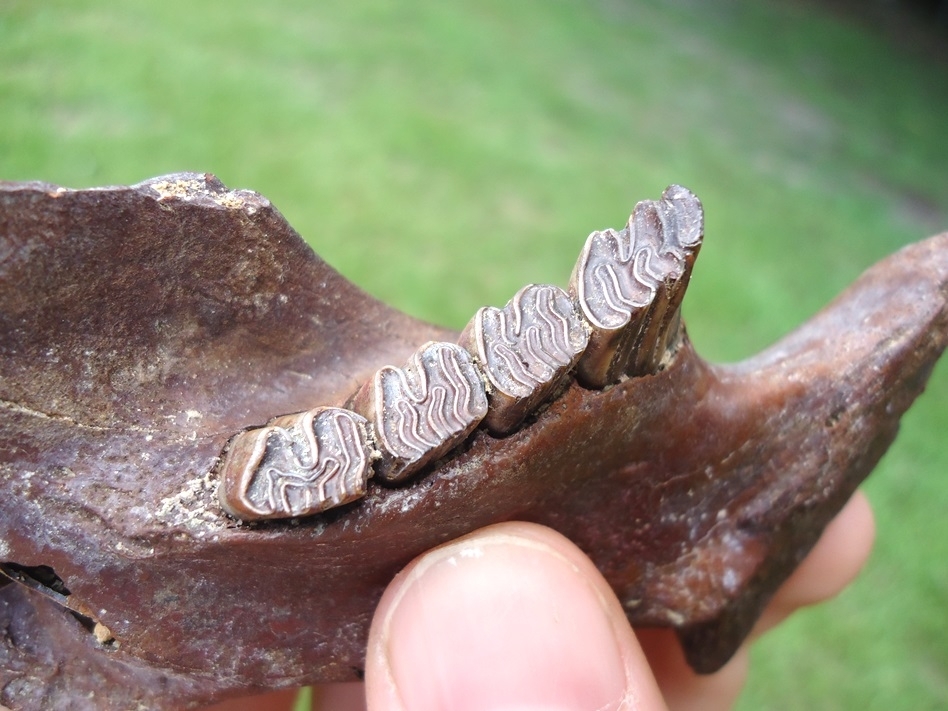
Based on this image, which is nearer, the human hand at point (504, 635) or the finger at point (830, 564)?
the human hand at point (504, 635)

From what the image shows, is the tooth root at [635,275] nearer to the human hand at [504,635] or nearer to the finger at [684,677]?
the human hand at [504,635]

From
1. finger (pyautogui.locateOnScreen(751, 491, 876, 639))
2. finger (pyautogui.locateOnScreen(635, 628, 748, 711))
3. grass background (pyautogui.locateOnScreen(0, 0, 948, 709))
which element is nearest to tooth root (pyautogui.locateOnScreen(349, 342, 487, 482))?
finger (pyautogui.locateOnScreen(635, 628, 748, 711))

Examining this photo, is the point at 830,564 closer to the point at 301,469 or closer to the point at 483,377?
the point at 483,377

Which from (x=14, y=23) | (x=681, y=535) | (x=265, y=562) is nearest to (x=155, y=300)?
(x=265, y=562)

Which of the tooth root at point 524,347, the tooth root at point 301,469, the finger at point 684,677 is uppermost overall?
the tooth root at point 524,347

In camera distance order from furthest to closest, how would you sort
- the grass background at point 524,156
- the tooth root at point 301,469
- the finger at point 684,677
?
the grass background at point 524,156 < the finger at point 684,677 < the tooth root at point 301,469

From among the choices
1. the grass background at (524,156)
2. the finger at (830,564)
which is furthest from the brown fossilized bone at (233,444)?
the grass background at (524,156)

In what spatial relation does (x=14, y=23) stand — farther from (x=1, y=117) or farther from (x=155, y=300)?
(x=155, y=300)

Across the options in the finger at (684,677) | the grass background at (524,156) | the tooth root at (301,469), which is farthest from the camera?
the grass background at (524,156)
